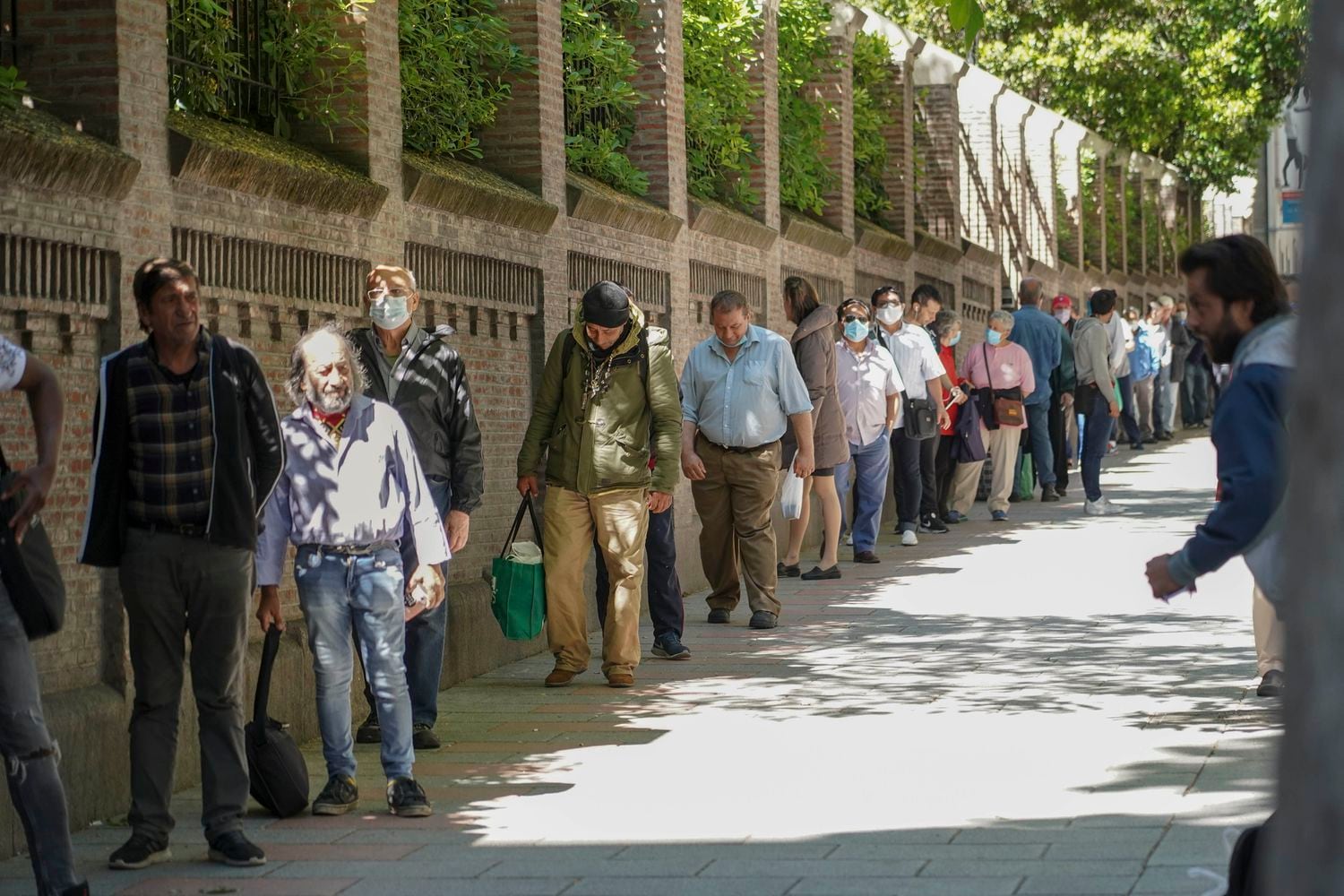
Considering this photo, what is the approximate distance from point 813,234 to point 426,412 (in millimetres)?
10685

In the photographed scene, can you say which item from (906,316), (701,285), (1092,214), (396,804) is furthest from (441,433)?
(1092,214)

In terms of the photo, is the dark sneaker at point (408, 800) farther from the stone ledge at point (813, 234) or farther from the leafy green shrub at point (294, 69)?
the stone ledge at point (813, 234)

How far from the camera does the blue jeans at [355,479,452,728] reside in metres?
8.62

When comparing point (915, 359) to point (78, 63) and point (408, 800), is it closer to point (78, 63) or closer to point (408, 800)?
point (78, 63)

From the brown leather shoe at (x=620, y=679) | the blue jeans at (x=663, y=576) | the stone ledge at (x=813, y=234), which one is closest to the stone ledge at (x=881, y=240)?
the stone ledge at (x=813, y=234)

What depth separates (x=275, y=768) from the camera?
23.7 ft

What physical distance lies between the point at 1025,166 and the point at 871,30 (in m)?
9.62

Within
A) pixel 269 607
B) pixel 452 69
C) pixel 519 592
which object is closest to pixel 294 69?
pixel 452 69

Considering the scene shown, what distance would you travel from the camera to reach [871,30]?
2259 cm

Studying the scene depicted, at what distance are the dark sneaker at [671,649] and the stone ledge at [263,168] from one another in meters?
2.75

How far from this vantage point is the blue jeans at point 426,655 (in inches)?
339

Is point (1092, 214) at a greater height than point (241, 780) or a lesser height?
greater

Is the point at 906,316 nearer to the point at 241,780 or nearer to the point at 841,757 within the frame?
the point at 841,757

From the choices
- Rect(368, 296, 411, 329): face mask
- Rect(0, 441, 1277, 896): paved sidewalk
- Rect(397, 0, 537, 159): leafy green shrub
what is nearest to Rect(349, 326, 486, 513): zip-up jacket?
Rect(368, 296, 411, 329): face mask
